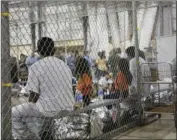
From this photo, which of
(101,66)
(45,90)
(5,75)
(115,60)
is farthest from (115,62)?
(5,75)

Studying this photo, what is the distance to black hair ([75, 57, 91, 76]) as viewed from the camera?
16.8 feet

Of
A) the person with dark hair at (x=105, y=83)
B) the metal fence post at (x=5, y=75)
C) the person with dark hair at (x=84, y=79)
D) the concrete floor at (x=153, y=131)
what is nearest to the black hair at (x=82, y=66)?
the person with dark hair at (x=84, y=79)

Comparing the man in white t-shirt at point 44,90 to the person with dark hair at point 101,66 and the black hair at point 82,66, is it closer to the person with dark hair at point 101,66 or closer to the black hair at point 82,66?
the black hair at point 82,66

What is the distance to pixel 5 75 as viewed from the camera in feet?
8.04

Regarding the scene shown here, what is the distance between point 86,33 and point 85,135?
5.77 feet

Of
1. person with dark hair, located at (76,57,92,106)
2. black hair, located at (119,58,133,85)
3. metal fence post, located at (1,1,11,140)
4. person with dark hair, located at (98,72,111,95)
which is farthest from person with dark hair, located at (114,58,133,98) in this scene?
metal fence post, located at (1,1,11,140)

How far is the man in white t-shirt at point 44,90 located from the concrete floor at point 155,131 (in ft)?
4.50

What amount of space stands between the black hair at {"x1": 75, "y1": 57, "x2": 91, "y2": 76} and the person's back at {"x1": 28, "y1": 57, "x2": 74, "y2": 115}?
1705mm

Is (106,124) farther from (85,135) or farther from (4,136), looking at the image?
(4,136)

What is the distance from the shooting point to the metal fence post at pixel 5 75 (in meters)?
2.44

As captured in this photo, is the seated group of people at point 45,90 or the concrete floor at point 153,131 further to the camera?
the concrete floor at point 153,131

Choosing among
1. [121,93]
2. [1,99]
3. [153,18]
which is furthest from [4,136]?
[153,18]

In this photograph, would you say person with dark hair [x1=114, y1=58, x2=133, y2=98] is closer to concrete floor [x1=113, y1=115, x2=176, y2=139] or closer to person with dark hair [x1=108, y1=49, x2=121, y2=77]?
person with dark hair [x1=108, y1=49, x2=121, y2=77]

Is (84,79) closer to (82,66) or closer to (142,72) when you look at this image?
(82,66)
